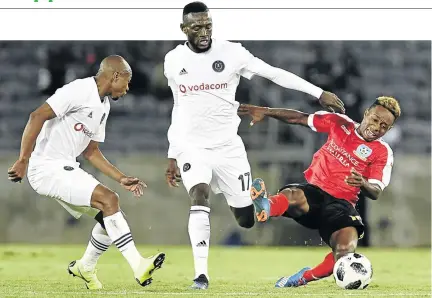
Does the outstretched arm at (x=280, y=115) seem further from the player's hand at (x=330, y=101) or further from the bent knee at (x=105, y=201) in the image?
the bent knee at (x=105, y=201)

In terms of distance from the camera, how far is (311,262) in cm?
974

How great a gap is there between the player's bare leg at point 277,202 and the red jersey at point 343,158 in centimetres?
19

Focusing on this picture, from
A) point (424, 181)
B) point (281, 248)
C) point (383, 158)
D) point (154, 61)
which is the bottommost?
point (281, 248)

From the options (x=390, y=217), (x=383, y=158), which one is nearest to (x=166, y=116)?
(x=390, y=217)

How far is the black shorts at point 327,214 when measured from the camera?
606 cm

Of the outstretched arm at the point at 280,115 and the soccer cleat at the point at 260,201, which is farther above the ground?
the outstretched arm at the point at 280,115

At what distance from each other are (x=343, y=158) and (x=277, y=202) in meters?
0.56

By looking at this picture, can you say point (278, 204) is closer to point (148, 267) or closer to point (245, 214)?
point (245, 214)

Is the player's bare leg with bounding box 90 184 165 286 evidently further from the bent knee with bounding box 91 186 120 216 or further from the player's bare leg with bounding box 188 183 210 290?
the player's bare leg with bounding box 188 183 210 290

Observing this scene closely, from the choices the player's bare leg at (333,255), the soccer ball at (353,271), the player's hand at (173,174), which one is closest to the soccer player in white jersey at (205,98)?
the player's hand at (173,174)

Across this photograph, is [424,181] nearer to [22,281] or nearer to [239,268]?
[239,268]

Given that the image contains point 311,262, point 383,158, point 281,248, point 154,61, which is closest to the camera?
point 383,158

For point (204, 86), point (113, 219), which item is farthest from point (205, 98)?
point (113, 219)
